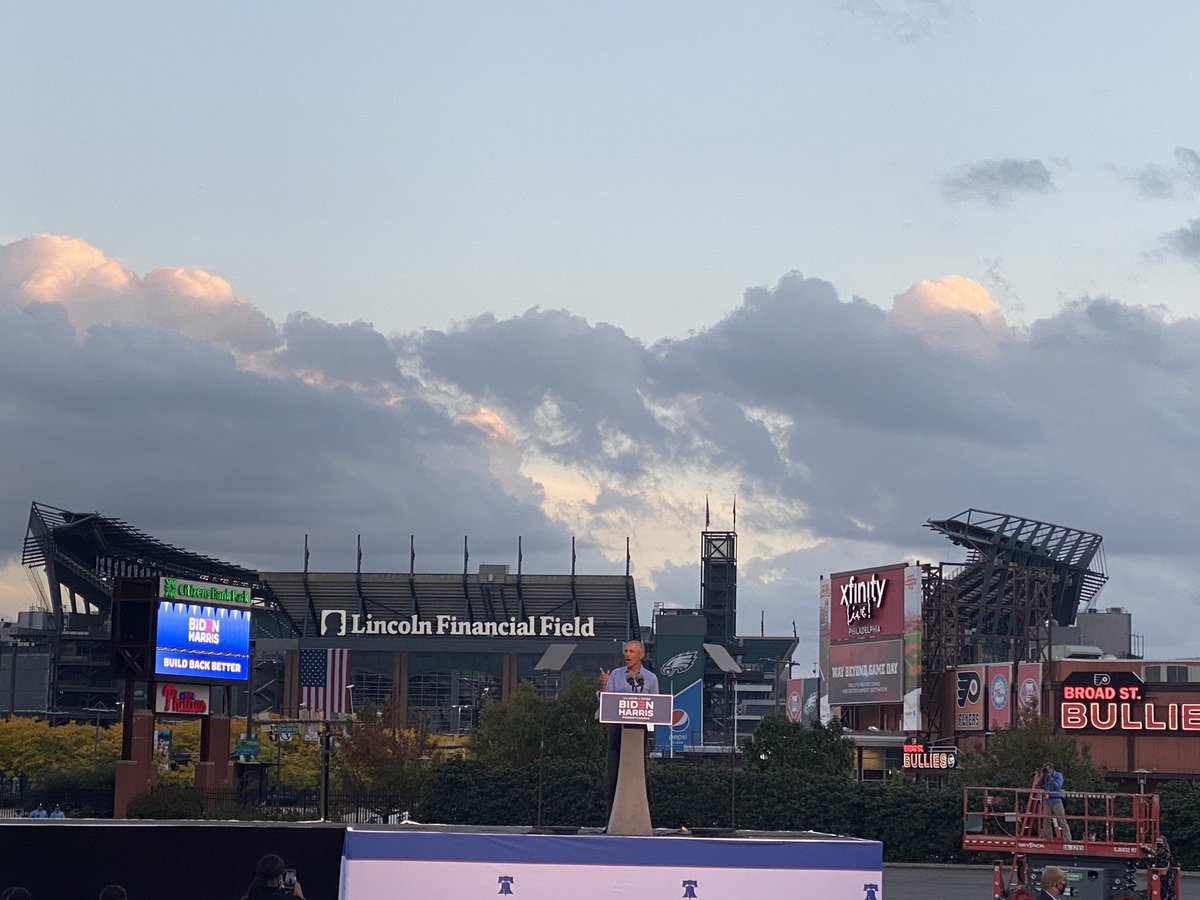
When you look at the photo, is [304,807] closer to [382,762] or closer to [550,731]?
[382,762]

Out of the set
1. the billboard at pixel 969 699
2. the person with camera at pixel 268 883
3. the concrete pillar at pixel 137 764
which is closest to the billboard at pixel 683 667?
the billboard at pixel 969 699

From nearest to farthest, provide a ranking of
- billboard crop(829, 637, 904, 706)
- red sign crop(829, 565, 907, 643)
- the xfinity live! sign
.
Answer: the xfinity live! sign
billboard crop(829, 637, 904, 706)
red sign crop(829, 565, 907, 643)

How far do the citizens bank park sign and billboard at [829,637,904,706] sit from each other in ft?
232

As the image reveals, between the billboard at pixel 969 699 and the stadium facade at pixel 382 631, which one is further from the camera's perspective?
the stadium facade at pixel 382 631

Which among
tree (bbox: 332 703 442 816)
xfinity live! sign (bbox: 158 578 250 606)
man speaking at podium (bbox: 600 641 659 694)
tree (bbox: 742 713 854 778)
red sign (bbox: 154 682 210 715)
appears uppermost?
xfinity live! sign (bbox: 158 578 250 606)

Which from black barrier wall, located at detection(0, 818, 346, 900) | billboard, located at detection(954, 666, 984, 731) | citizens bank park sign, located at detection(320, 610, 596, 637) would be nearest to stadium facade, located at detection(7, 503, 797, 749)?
citizens bank park sign, located at detection(320, 610, 596, 637)

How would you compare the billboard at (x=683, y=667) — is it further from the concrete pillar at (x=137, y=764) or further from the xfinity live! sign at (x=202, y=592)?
the concrete pillar at (x=137, y=764)

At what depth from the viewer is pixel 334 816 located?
Result: 5872cm

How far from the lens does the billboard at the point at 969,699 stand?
314 feet

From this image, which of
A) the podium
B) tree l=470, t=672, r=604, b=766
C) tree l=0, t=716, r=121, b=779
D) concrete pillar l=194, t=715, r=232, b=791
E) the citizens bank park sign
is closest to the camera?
the podium

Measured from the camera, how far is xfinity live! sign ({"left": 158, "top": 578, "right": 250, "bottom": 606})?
220ft

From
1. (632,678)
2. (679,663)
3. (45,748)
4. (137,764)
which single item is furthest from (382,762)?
(679,663)

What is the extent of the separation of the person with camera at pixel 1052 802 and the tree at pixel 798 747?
108 feet

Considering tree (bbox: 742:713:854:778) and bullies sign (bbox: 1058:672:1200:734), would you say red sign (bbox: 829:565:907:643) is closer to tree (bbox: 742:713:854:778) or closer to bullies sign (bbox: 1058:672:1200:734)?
bullies sign (bbox: 1058:672:1200:734)
